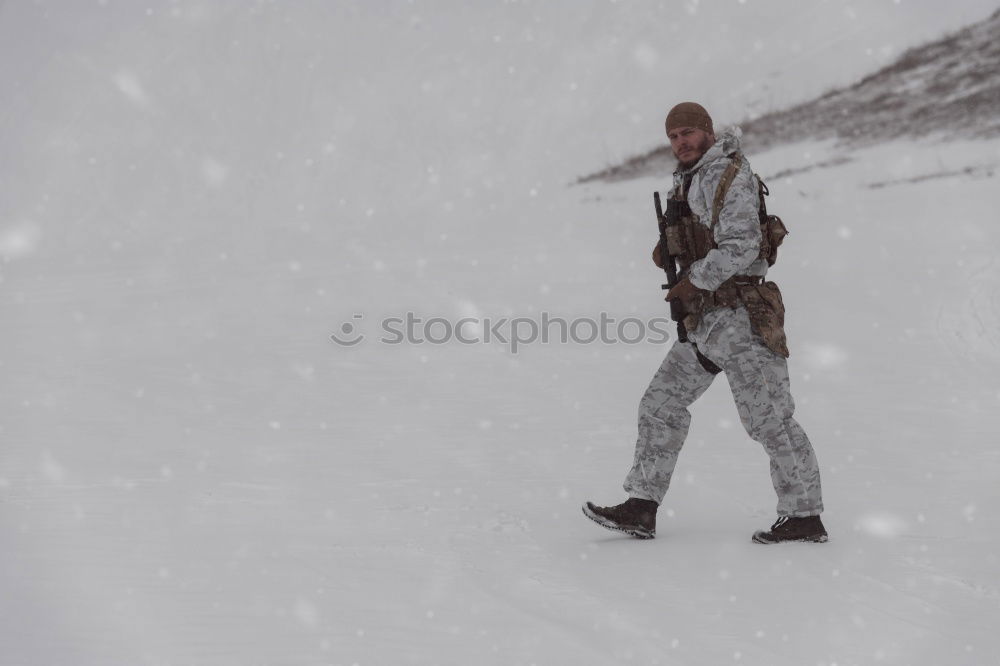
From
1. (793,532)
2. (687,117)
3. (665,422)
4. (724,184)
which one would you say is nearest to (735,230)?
(724,184)

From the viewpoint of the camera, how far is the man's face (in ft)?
10.9

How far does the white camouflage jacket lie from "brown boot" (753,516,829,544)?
2.89ft

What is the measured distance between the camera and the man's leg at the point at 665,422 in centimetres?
348

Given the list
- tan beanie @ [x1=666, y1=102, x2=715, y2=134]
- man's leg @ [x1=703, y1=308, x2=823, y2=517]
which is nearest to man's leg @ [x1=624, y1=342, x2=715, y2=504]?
man's leg @ [x1=703, y1=308, x2=823, y2=517]

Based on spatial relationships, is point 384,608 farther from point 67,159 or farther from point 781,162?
point 67,159

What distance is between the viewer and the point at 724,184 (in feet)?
10.6

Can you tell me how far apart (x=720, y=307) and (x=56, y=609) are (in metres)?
2.30

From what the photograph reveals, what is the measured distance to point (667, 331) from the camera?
7.70 m

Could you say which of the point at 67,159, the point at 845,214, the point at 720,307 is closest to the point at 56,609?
the point at 720,307

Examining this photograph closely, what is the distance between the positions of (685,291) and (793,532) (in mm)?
941

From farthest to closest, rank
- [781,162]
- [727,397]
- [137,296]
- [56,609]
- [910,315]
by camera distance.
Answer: [781,162] < [137,296] < [910,315] < [727,397] < [56,609]

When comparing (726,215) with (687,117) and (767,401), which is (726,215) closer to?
(687,117)

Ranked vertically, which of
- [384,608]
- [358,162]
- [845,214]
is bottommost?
[384,608]

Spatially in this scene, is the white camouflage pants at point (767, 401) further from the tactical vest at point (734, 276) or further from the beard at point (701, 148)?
the beard at point (701, 148)
